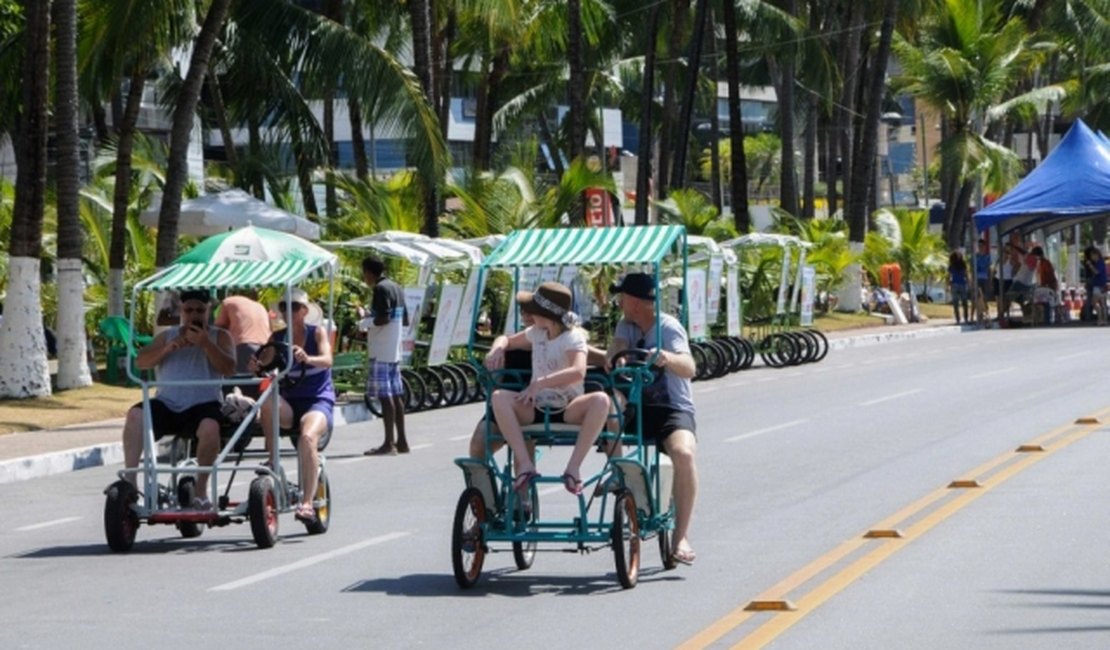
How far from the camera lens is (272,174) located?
38.8m

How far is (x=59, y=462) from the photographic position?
19.2 meters

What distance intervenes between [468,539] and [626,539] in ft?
2.73

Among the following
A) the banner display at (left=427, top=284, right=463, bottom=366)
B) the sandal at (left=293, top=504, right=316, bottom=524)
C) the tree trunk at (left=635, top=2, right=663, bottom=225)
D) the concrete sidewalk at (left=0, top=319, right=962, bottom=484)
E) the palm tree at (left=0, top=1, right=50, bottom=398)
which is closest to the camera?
the sandal at (left=293, top=504, right=316, bottom=524)

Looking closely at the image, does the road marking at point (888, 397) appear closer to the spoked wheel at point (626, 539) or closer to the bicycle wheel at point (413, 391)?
the bicycle wheel at point (413, 391)

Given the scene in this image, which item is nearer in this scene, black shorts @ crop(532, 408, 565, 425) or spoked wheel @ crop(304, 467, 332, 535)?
black shorts @ crop(532, 408, 565, 425)

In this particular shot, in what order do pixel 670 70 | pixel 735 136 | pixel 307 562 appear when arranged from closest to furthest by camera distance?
pixel 307 562 → pixel 735 136 → pixel 670 70

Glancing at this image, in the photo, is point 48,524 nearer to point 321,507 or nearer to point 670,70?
point 321,507

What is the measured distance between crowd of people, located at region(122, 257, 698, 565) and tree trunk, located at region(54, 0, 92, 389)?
32.1ft

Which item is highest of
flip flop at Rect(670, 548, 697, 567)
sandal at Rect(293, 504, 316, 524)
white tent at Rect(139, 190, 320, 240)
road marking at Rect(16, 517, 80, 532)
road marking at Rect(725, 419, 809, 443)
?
white tent at Rect(139, 190, 320, 240)

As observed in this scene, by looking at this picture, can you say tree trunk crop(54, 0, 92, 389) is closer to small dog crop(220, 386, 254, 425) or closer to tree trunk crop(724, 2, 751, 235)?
small dog crop(220, 386, 254, 425)

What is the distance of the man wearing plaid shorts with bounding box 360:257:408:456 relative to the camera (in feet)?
63.8

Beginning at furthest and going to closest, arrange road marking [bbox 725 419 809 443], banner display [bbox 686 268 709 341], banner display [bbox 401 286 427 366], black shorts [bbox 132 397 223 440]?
banner display [bbox 686 268 709 341]
banner display [bbox 401 286 427 366]
road marking [bbox 725 419 809 443]
black shorts [bbox 132 397 223 440]

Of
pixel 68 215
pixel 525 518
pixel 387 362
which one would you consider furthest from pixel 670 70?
pixel 525 518

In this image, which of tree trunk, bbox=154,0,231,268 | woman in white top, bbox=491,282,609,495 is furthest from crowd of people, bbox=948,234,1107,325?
woman in white top, bbox=491,282,609,495
